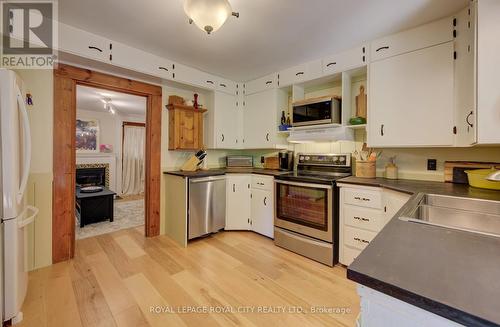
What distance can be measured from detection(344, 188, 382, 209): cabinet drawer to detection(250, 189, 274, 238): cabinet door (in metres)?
1.03

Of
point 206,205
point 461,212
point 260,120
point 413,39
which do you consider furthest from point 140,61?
point 461,212

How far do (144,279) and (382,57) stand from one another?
123 inches

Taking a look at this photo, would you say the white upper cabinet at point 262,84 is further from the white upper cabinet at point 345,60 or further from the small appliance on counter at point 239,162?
the small appliance on counter at point 239,162

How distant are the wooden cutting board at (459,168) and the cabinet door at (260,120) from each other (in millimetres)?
1930

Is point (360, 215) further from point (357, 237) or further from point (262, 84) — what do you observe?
point (262, 84)

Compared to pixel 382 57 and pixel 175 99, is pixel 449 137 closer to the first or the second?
pixel 382 57

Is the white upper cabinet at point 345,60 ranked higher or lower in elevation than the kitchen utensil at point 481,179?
higher

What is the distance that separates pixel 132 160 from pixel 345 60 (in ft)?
19.1

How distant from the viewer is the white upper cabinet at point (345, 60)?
7.67 ft

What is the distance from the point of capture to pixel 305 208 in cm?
251

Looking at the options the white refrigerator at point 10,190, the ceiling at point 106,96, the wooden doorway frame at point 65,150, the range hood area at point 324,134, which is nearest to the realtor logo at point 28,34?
the wooden doorway frame at point 65,150

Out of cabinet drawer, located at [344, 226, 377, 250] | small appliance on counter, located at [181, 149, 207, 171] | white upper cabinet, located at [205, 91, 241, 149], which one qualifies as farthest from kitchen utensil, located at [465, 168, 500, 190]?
small appliance on counter, located at [181, 149, 207, 171]

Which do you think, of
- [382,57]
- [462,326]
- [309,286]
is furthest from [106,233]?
[382,57]

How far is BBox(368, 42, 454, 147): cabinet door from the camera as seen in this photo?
1898 mm
